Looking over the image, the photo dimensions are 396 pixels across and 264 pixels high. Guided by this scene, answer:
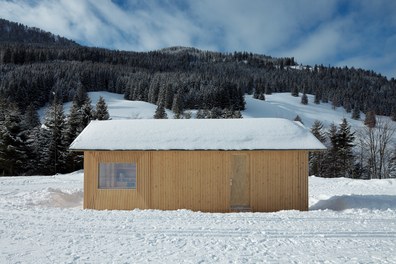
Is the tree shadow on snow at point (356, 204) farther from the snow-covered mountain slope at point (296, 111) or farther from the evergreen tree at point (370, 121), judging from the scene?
the snow-covered mountain slope at point (296, 111)

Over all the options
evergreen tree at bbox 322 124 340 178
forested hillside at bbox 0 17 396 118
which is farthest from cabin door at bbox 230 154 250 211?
forested hillside at bbox 0 17 396 118

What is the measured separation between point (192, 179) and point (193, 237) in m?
4.74

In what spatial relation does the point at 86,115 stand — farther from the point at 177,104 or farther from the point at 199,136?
the point at 177,104

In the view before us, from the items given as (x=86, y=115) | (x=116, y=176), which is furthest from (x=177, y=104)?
(x=116, y=176)

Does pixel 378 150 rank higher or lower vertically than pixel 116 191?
higher

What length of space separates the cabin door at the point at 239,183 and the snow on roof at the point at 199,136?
61cm

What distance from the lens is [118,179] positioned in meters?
12.6

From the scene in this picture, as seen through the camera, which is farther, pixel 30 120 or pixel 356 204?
pixel 30 120

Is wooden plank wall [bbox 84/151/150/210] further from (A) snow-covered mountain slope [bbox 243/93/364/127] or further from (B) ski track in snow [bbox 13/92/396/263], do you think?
(A) snow-covered mountain slope [bbox 243/93/364/127]

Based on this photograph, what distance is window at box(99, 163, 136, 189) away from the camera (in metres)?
12.6

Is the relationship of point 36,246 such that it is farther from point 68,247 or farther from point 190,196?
point 190,196

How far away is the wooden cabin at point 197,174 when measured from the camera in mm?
12359

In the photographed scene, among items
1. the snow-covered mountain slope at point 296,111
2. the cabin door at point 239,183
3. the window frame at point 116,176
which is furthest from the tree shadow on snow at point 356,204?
the snow-covered mountain slope at point 296,111

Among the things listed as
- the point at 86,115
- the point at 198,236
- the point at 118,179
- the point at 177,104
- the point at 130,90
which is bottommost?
the point at 198,236
